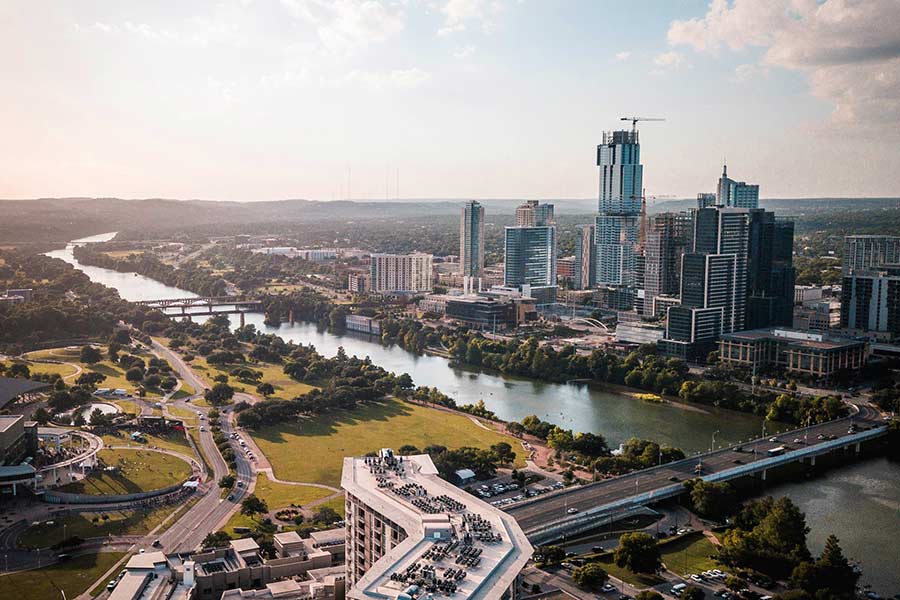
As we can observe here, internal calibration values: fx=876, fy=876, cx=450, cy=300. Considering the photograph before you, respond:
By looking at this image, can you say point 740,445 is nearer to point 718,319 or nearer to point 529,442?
point 529,442

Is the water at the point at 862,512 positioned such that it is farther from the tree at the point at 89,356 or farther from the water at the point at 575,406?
the tree at the point at 89,356

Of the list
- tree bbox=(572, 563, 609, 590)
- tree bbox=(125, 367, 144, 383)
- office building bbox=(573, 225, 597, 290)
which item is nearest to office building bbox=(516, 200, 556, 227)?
office building bbox=(573, 225, 597, 290)

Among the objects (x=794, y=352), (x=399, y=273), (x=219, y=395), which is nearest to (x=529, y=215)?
(x=399, y=273)

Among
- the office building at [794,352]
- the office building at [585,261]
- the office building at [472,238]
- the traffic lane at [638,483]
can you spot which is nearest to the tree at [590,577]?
the traffic lane at [638,483]

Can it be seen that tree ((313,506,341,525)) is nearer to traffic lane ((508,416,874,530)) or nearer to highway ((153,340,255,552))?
highway ((153,340,255,552))

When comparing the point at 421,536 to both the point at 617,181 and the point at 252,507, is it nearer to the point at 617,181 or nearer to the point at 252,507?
the point at 252,507

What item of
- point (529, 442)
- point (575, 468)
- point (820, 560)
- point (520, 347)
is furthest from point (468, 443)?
point (520, 347)

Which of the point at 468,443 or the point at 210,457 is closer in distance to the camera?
the point at 210,457
